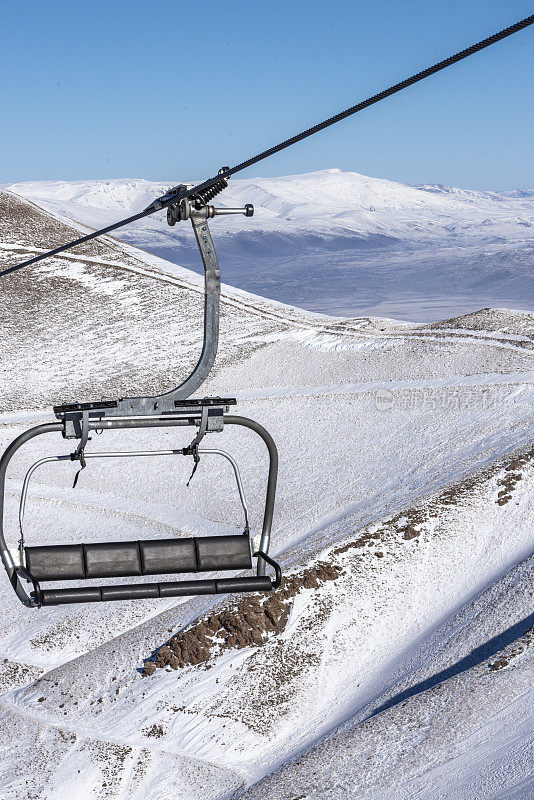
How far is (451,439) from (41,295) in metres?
41.9

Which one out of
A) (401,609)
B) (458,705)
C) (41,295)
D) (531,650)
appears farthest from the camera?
(41,295)

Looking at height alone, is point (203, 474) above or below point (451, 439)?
below

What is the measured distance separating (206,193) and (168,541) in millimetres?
4767

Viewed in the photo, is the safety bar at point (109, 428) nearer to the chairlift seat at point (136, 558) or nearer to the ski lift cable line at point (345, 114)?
the chairlift seat at point (136, 558)

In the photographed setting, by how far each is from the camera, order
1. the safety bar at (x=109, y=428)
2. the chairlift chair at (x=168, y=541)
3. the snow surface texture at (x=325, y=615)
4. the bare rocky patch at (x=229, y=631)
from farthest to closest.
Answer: the bare rocky patch at (x=229, y=631) → the snow surface texture at (x=325, y=615) → the chairlift chair at (x=168, y=541) → the safety bar at (x=109, y=428)

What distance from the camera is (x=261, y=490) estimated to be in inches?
1239

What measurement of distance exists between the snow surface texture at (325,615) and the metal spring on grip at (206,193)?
12030mm

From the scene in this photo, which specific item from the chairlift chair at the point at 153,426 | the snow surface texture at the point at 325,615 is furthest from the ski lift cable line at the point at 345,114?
the snow surface texture at the point at 325,615

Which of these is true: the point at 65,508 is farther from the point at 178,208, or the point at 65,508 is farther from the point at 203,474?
the point at 178,208

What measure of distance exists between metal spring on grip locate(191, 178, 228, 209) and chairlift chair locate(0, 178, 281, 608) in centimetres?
1

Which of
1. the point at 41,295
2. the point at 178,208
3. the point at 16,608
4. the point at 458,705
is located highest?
the point at 178,208

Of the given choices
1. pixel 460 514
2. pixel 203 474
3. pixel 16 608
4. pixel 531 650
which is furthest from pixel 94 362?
pixel 531 650

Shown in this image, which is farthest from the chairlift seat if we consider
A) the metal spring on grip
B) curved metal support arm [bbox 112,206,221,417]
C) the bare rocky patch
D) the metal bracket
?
the bare rocky patch

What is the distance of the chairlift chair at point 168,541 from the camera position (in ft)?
32.0
